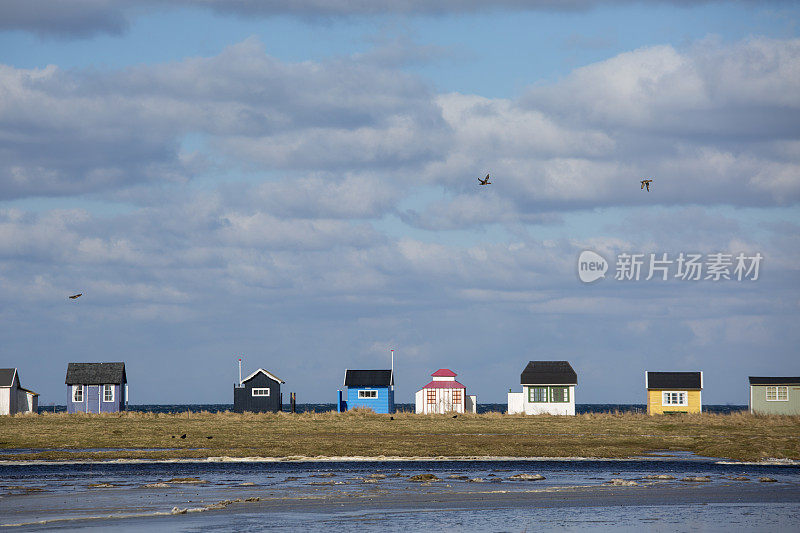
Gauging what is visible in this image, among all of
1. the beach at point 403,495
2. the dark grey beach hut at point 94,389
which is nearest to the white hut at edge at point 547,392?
the dark grey beach hut at point 94,389

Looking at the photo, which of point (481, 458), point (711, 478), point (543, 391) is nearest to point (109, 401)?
point (543, 391)

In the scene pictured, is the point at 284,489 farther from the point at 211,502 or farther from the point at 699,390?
the point at 699,390

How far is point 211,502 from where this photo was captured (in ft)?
113

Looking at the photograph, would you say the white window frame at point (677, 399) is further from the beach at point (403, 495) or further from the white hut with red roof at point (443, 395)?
the beach at point (403, 495)

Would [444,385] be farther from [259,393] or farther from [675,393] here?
[675,393]

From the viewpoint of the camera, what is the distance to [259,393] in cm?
9044

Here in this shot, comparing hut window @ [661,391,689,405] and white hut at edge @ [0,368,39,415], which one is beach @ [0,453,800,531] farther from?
white hut at edge @ [0,368,39,415]

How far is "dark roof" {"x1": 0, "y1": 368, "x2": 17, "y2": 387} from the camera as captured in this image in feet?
296

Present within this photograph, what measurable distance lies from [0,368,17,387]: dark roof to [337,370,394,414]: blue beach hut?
30.7 metres

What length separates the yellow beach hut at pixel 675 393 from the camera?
90812 mm

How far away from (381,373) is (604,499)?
58474 mm


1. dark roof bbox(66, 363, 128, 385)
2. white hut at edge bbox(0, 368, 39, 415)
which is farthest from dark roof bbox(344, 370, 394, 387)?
white hut at edge bbox(0, 368, 39, 415)

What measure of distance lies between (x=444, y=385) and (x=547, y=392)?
32.0 ft

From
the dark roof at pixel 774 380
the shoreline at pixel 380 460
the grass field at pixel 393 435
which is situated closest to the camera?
the shoreline at pixel 380 460
